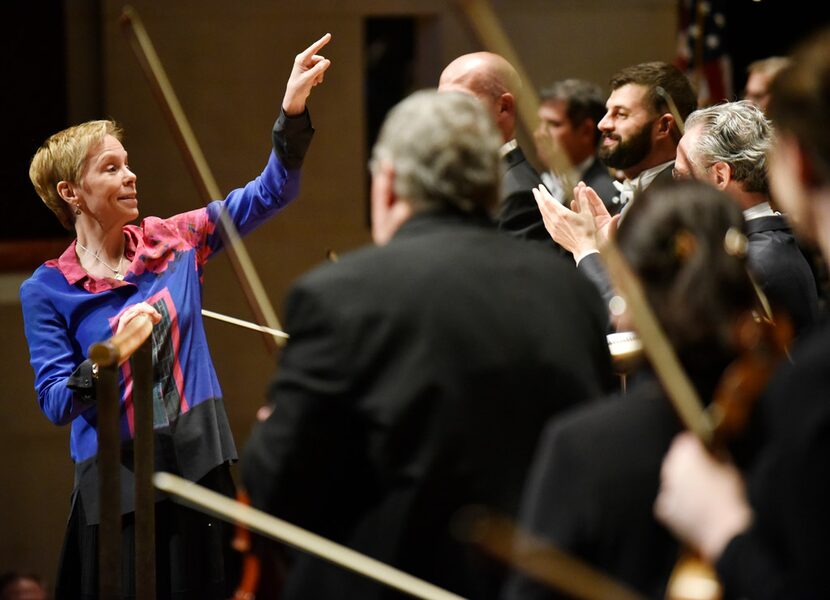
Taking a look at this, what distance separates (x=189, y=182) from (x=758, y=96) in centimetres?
215

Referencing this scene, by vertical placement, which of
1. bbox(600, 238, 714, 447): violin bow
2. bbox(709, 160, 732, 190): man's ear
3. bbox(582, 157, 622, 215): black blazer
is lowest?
bbox(582, 157, 622, 215): black blazer

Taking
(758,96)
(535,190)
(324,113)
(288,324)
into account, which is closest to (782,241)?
(535,190)

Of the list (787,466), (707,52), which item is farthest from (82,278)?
(707,52)

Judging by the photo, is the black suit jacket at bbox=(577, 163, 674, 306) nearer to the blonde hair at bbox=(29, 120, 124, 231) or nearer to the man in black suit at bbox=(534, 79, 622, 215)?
the blonde hair at bbox=(29, 120, 124, 231)

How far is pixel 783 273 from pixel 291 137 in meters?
1.18

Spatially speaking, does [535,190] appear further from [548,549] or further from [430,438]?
[548,549]

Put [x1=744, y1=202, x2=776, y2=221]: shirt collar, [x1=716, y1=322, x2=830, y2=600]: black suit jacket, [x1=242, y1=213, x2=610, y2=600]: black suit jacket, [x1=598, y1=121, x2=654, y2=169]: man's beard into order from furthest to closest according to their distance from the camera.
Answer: [x1=598, y1=121, x2=654, y2=169]: man's beard
[x1=744, y1=202, x2=776, y2=221]: shirt collar
[x1=242, y1=213, x2=610, y2=600]: black suit jacket
[x1=716, y1=322, x2=830, y2=600]: black suit jacket

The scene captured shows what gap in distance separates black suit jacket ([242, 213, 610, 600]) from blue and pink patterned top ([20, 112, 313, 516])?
1125 millimetres

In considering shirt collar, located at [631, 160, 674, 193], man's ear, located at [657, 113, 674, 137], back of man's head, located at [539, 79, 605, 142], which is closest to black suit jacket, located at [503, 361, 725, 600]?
shirt collar, located at [631, 160, 674, 193]

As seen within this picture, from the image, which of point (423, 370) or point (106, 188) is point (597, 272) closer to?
point (106, 188)

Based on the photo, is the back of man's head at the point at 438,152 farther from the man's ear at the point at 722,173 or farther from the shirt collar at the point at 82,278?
the man's ear at the point at 722,173

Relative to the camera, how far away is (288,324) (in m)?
1.77

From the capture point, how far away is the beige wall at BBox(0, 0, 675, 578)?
15.5ft

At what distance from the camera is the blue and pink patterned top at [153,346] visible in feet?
9.52
